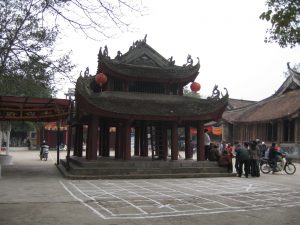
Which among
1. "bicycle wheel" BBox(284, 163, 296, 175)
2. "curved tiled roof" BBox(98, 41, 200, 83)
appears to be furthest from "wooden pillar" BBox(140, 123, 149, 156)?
"bicycle wheel" BBox(284, 163, 296, 175)

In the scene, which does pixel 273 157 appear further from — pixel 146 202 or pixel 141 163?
pixel 146 202

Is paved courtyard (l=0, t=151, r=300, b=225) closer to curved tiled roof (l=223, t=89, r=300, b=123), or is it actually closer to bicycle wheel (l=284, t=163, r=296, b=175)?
bicycle wheel (l=284, t=163, r=296, b=175)

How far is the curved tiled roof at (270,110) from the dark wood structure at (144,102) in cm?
1272

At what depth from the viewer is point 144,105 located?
19.0 metres

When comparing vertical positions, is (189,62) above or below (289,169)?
above

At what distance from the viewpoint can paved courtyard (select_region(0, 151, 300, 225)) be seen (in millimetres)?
8727

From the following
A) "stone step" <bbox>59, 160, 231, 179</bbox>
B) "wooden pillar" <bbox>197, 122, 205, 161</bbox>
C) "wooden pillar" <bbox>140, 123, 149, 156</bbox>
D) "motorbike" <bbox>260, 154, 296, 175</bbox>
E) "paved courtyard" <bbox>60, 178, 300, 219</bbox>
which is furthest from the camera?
"wooden pillar" <bbox>140, 123, 149, 156</bbox>

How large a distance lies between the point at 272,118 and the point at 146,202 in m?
23.4

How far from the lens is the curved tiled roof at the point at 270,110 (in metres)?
31.6

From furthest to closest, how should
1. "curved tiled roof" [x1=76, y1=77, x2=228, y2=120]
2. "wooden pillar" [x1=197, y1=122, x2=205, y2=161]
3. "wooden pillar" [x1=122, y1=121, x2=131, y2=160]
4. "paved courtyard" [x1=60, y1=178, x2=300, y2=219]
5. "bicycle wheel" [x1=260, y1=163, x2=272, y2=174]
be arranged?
"bicycle wheel" [x1=260, y1=163, x2=272, y2=174] → "wooden pillar" [x1=197, y1=122, x2=205, y2=161] → "wooden pillar" [x1=122, y1=121, x2=131, y2=160] → "curved tiled roof" [x1=76, y1=77, x2=228, y2=120] → "paved courtyard" [x1=60, y1=178, x2=300, y2=219]

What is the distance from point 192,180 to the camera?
1667cm

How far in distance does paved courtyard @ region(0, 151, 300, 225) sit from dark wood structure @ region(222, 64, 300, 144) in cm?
1611

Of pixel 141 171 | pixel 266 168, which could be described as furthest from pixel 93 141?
pixel 266 168

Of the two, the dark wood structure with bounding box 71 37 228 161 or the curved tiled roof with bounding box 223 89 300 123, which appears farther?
the curved tiled roof with bounding box 223 89 300 123
